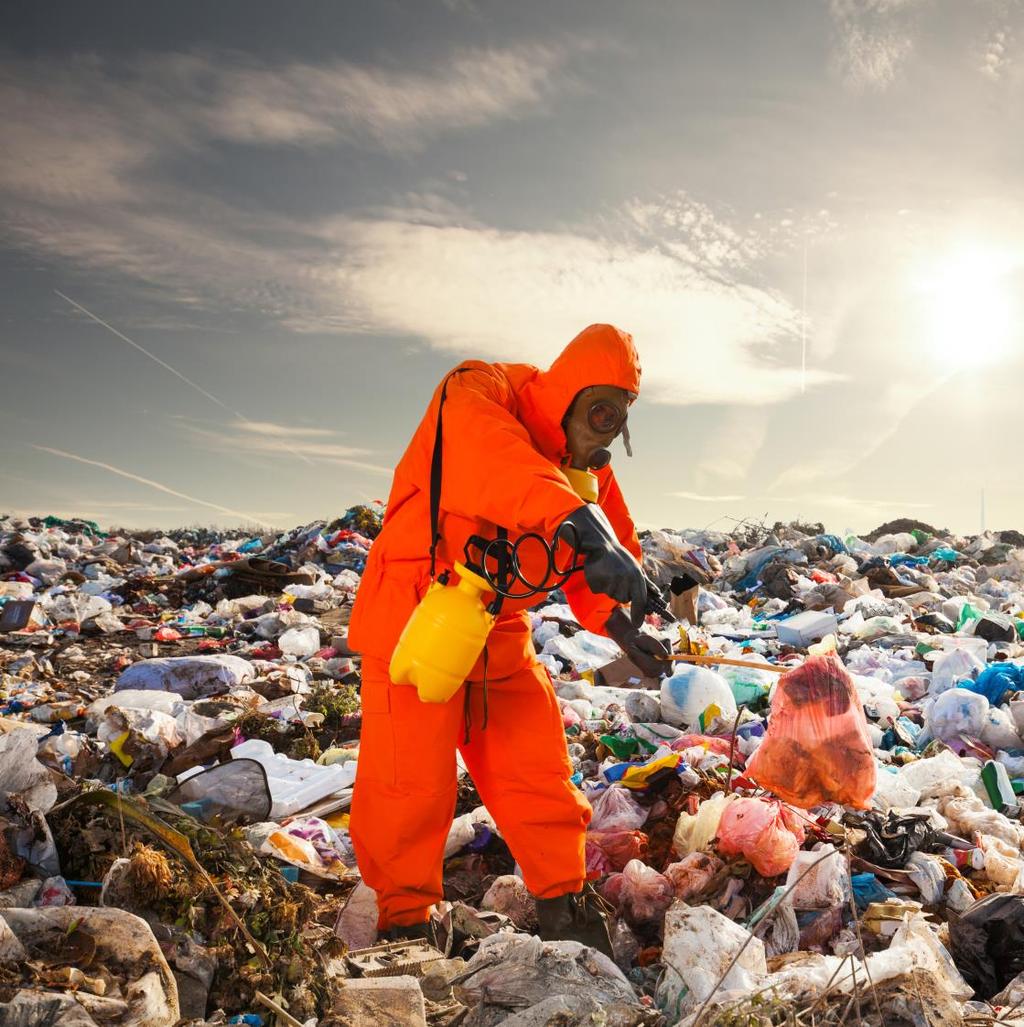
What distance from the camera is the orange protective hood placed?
8.07ft

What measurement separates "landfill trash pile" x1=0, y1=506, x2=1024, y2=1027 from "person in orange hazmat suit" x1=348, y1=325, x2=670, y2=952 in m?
0.20

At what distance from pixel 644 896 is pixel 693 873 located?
19 cm

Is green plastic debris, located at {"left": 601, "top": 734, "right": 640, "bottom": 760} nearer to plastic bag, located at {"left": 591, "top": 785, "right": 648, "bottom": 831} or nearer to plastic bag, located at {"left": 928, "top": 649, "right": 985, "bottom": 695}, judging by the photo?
plastic bag, located at {"left": 591, "top": 785, "right": 648, "bottom": 831}

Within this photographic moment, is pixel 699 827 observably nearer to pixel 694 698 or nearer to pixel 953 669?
pixel 694 698

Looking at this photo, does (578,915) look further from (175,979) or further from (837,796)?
(175,979)

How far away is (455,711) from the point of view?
2539mm

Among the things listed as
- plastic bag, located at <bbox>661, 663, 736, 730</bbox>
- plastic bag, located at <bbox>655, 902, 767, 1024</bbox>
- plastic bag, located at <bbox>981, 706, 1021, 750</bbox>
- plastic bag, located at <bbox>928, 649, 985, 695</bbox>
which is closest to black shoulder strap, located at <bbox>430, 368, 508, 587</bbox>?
plastic bag, located at <bbox>655, 902, 767, 1024</bbox>

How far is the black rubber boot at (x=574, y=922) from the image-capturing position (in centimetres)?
254

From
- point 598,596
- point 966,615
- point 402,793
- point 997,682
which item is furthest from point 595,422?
point 966,615

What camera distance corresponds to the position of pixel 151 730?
13.9 feet

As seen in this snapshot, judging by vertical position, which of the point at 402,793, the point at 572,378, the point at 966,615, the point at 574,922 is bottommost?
the point at 574,922

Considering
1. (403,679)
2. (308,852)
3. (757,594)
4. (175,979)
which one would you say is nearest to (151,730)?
(308,852)

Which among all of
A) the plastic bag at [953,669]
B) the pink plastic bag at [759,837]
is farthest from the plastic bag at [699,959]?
the plastic bag at [953,669]

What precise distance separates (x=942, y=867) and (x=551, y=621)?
4.48 m
